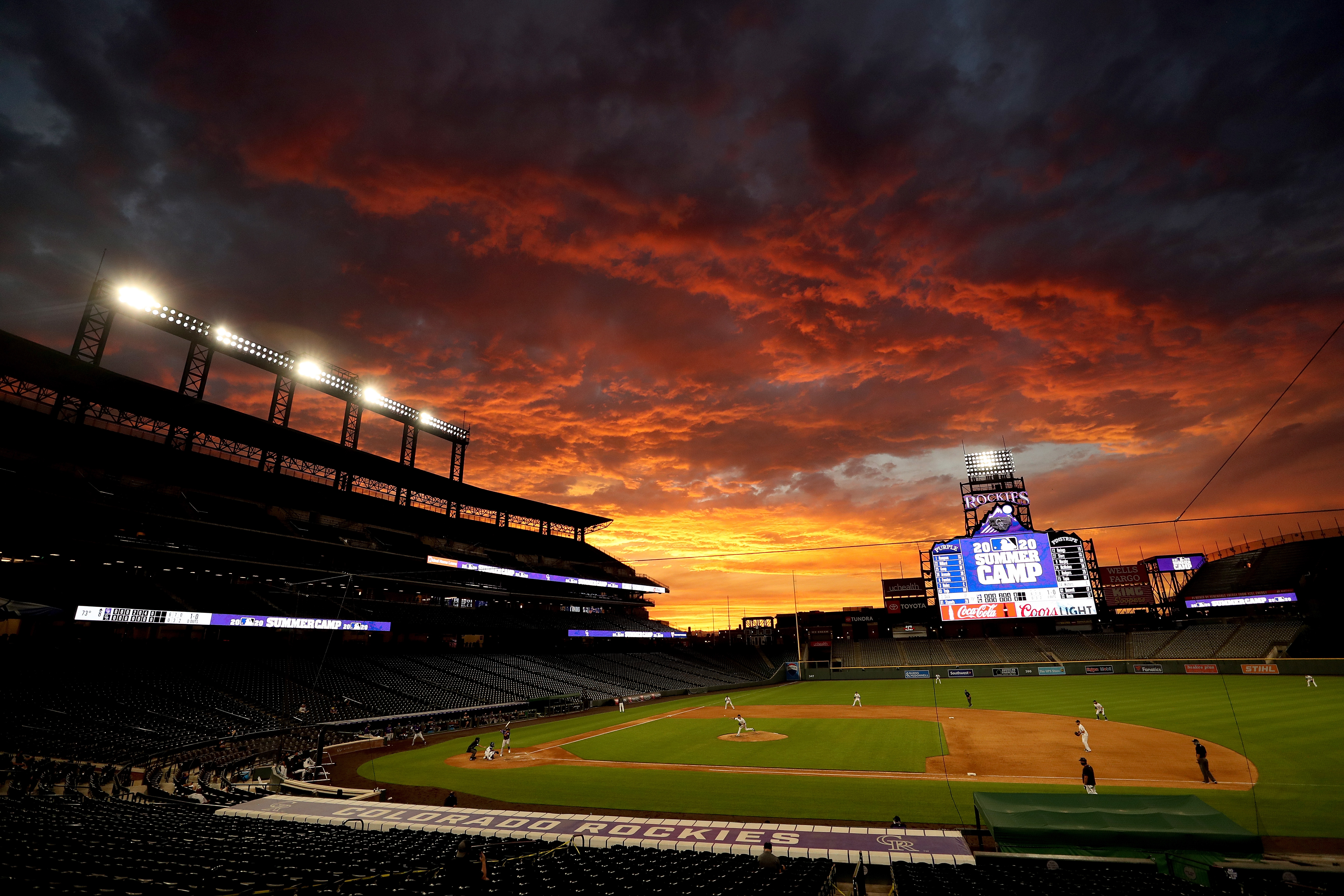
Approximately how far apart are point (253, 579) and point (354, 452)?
14.1 m

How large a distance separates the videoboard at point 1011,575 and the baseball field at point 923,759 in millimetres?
8196

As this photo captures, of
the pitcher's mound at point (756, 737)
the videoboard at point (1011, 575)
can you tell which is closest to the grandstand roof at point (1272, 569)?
the videoboard at point (1011, 575)

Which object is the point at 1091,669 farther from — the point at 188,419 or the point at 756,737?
the point at 188,419

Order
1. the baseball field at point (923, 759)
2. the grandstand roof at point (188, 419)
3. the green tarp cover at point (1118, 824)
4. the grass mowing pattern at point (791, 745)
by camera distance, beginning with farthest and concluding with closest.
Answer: the grandstand roof at point (188, 419), the grass mowing pattern at point (791, 745), the baseball field at point (923, 759), the green tarp cover at point (1118, 824)

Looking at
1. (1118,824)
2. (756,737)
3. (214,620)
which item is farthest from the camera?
(214,620)

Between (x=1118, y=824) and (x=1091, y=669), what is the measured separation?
61.8 m

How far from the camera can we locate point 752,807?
1998 cm

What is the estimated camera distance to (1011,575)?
52844 millimetres

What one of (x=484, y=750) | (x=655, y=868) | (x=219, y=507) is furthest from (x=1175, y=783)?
(x=219, y=507)

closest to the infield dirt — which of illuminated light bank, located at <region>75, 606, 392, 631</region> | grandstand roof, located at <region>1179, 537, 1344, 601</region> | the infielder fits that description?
the infielder

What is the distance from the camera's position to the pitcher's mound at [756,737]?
3275 cm

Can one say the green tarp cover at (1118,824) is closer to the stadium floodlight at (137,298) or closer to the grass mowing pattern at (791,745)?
the grass mowing pattern at (791,745)

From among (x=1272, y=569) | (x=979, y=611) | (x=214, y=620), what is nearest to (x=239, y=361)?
(x=214, y=620)

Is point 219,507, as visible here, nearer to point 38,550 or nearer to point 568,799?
point 38,550
